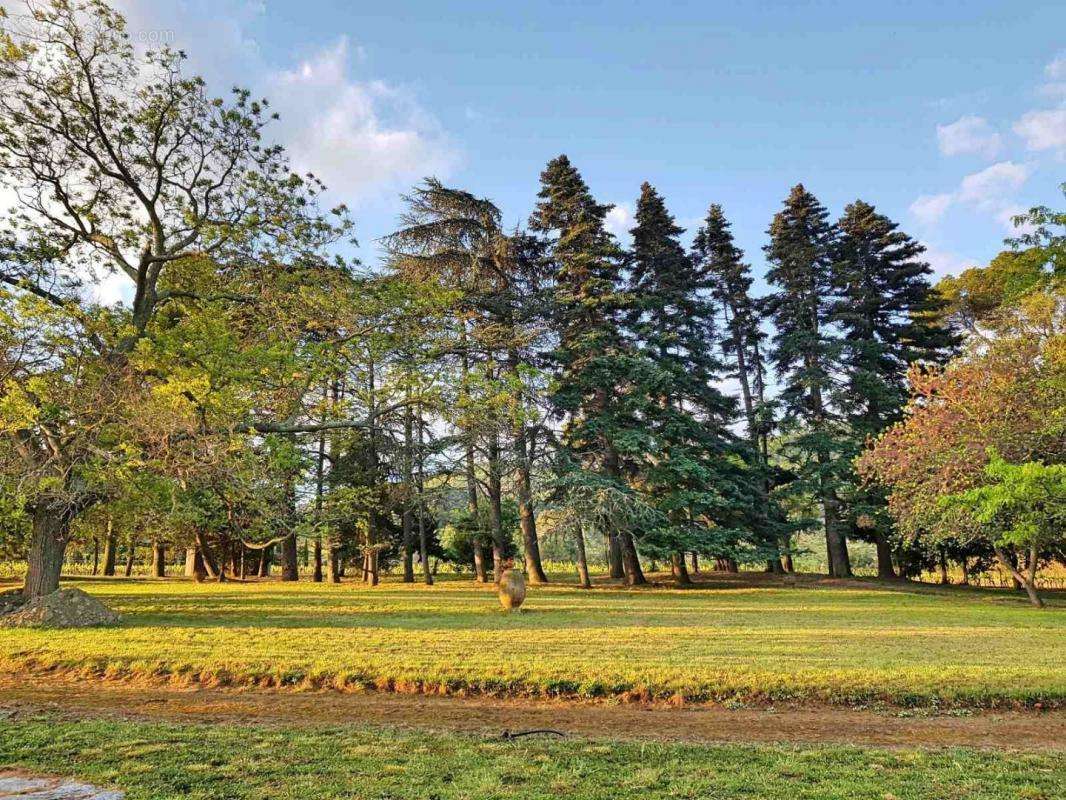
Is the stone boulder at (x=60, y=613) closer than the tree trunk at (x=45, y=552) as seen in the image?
Yes

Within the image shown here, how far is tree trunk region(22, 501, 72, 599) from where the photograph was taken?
41.5ft

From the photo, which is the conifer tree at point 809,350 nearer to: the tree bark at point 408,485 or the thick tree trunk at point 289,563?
the tree bark at point 408,485

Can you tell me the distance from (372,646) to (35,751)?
16.4ft

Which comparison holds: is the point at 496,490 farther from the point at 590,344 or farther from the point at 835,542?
the point at 835,542

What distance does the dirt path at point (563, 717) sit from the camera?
5930 millimetres

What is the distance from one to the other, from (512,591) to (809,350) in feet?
61.0

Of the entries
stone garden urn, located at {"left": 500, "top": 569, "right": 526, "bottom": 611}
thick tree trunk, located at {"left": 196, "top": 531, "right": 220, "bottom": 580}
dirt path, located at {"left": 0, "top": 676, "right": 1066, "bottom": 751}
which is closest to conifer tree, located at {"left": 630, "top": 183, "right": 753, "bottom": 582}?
stone garden urn, located at {"left": 500, "top": 569, "right": 526, "bottom": 611}

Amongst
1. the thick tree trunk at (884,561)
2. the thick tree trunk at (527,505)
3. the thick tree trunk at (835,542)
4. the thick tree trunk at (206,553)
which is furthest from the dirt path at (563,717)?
the thick tree trunk at (884,561)

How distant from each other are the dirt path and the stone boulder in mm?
4518

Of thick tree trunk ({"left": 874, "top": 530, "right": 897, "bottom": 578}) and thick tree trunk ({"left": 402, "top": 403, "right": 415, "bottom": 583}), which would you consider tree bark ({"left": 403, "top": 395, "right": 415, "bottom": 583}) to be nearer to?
thick tree trunk ({"left": 402, "top": 403, "right": 415, "bottom": 583})

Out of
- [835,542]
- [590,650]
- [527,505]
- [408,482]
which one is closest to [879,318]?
[835,542]

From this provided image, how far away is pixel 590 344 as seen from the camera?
22.6 m

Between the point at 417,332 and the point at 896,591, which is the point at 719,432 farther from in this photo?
the point at 417,332

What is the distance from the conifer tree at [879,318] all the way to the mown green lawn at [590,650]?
11.3 m
